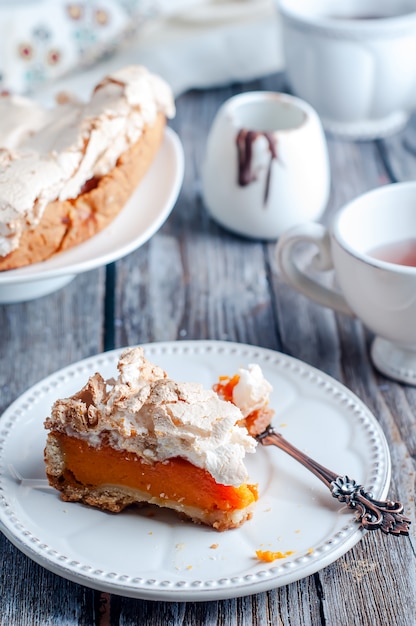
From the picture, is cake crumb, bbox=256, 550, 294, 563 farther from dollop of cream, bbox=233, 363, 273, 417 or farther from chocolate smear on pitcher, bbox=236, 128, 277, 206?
chocolate smear on pitcher, bbox=236, 128, 277, 206

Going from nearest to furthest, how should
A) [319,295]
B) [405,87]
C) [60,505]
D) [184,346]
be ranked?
[60,505]
[184,346]
[319,295]
[405,87]

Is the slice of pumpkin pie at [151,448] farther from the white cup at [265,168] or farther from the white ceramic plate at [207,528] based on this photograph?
the white cup at [265,168]

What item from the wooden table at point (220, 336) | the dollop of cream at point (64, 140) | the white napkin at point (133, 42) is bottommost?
the wooden table at point (220, 336)

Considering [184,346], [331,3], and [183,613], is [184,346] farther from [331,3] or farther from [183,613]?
[331,3]

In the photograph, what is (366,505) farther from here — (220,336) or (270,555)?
(220,336)

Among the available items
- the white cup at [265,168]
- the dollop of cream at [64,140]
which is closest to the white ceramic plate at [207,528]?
the dollop of cream at [64,140]

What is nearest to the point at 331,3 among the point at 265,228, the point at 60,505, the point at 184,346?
the point at 265,228

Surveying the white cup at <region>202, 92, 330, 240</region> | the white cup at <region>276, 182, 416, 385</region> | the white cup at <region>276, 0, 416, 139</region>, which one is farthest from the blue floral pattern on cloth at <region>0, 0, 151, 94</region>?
the white cup at <region>276, 182, 416, 385</region>
